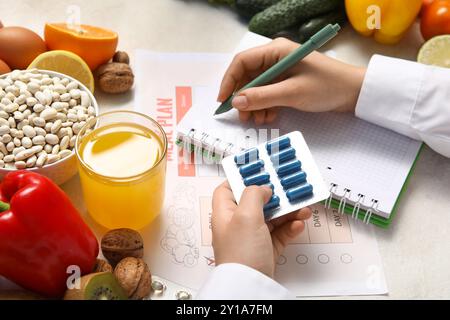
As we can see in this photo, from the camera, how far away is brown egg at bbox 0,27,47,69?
3.01 ft

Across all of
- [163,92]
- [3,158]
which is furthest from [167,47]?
[3,158]

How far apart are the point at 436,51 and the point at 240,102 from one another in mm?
345

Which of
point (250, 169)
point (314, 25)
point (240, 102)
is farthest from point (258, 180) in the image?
point (314, 25)

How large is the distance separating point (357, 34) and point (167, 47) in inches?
12.8

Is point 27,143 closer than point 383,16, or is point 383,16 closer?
point 27,143

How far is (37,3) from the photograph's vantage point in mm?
1080

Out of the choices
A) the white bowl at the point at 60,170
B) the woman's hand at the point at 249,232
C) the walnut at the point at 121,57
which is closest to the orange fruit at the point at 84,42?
the walnut at the point at 121,57

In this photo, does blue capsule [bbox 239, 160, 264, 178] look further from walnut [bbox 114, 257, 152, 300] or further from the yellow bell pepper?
the yellow bell pepper

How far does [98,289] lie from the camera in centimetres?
71

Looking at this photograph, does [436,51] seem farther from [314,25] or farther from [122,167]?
[122,167]

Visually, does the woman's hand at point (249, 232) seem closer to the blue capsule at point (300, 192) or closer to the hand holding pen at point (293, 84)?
the blue capsule at point (300, 192)

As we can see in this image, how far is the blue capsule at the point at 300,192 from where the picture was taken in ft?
2.52

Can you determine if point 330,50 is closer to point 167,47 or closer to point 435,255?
point 167,47
